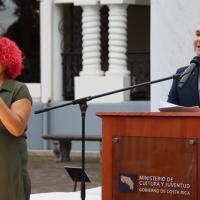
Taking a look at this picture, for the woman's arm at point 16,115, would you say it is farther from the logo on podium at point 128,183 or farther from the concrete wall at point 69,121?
the concrete wall at point 69,121

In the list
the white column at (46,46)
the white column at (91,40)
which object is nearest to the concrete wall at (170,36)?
the white column at (91,40)

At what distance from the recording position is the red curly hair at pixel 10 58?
15.4 ft

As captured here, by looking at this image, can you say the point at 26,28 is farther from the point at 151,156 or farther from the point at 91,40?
the point at 151,156

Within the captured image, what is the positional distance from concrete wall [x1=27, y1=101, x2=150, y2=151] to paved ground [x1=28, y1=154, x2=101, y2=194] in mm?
620

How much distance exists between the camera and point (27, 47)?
16406 mm

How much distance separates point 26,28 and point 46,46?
2.40ft

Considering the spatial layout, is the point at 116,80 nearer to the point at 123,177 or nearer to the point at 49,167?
the point at 49,167

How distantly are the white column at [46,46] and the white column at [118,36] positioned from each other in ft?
4.65

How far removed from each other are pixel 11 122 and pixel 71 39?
11941mm

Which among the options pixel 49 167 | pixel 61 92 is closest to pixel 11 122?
pixel 49 167

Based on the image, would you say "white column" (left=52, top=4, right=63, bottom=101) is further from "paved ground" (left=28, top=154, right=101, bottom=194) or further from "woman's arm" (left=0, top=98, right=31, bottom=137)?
"woman's arm" (left=0, top=98, right=31, bottom=137)

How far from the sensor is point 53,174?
40.5ft

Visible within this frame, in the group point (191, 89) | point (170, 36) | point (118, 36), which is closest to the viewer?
point (191, 89)

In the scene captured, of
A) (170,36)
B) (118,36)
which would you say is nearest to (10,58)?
(170,36)
